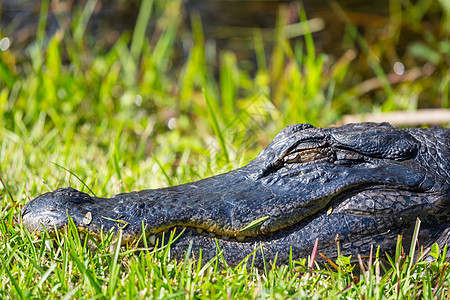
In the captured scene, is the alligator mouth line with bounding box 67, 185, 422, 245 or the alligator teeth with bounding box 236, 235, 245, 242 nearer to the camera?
the alligator mouth line with bounding box 67, 185, 422, 245

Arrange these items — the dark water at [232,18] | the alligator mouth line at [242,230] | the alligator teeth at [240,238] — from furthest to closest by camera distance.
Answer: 1. the dark water at [232,18]
2. the alligator teeth at [240,238]
3. the alligator mouth line at [242,230]

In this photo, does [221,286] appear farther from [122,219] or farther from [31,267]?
[31,267]

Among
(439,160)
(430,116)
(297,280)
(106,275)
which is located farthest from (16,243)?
(430,116)

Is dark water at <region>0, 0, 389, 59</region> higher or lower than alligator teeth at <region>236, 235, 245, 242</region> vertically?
higher

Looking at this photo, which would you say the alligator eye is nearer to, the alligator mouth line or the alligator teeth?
the alligator mouth line

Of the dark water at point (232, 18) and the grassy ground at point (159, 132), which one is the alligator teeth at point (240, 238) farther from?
the dark water at point (232, 18)

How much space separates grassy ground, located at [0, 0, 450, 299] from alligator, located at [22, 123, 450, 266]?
3.5 inches

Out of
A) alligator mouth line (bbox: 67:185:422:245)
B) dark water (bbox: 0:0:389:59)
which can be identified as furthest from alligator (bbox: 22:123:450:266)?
dark water (bbox: 0:0:389:59)

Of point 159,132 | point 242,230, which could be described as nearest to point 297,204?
point 242,230

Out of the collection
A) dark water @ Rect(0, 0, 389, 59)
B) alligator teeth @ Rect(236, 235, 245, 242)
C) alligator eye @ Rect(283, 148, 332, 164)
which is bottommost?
alligator teeth @ Rect(236, 235, 245, 242)

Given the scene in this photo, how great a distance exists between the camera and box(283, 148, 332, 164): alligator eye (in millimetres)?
2344

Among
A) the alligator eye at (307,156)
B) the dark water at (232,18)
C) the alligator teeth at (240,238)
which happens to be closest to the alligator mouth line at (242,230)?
the alligator teeth at (240,238)

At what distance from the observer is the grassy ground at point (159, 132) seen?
74.6 inches

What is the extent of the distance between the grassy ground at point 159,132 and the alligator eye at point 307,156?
0.46m
